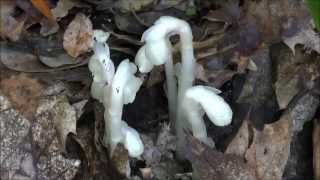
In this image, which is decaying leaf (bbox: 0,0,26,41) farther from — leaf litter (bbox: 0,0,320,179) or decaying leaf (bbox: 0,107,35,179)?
decaying leaf (bbox: 0,107,35,179)

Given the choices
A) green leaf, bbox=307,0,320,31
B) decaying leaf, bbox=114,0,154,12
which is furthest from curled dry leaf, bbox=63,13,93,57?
green leaf, bbox=307,0,320,31

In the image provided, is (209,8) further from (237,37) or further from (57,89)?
(57,89)

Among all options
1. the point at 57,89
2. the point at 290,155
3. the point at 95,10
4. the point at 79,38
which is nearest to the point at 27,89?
the point at 57,89

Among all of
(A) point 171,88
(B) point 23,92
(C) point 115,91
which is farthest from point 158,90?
(B) point 23,92

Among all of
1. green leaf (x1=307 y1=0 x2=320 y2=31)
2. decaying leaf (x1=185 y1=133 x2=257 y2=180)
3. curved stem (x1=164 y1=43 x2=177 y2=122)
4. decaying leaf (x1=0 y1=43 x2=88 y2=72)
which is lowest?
decaying leaf (x1=185 y1=133 x2=257 y2=180)

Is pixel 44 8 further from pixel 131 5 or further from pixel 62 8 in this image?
pixel 131 5

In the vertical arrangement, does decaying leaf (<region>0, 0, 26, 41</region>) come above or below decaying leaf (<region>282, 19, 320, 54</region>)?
above

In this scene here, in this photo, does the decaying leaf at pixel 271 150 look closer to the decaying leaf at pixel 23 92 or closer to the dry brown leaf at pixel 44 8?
the decaying leaf at pixel 23 92
